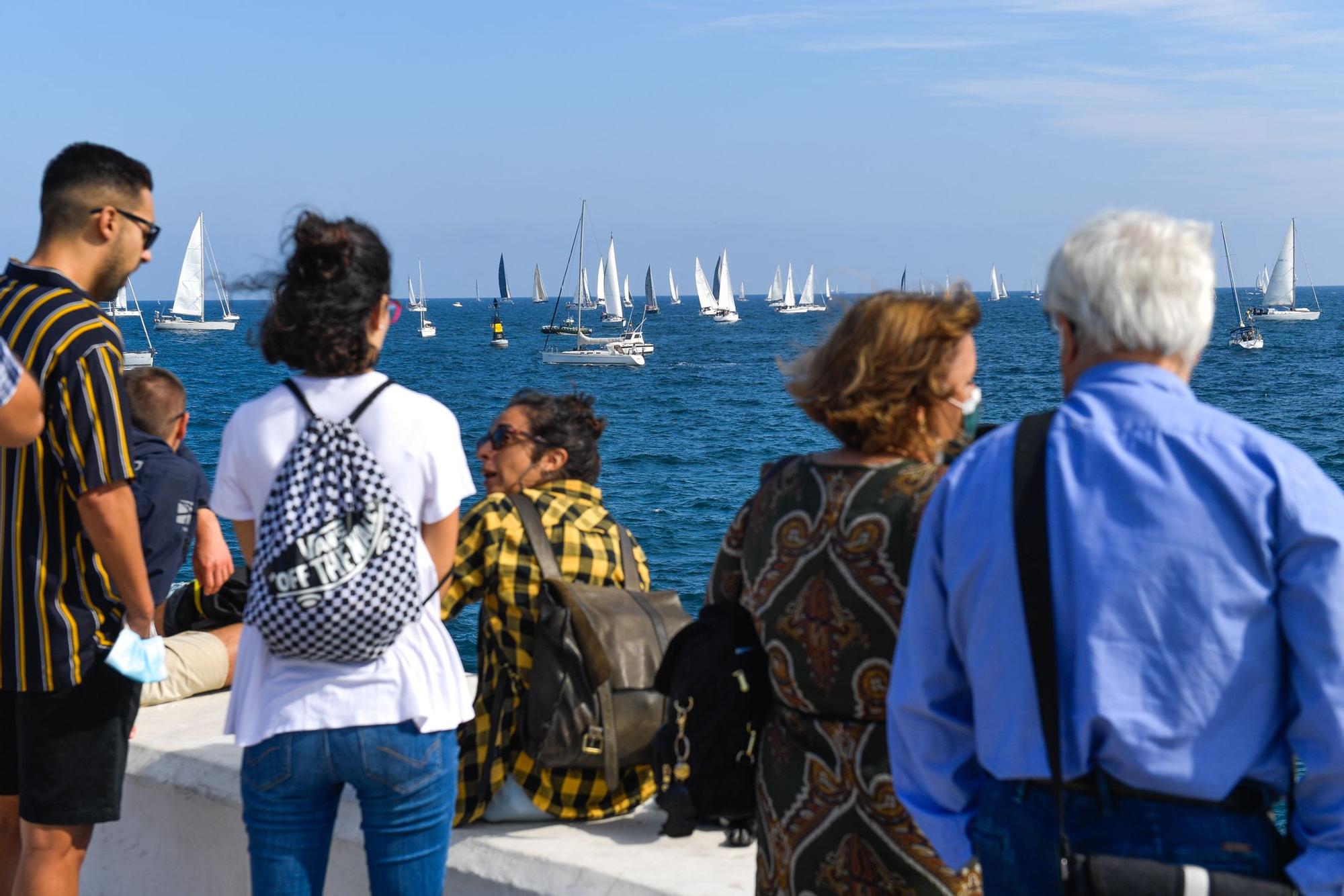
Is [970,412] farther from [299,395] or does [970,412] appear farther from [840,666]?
[299,395]

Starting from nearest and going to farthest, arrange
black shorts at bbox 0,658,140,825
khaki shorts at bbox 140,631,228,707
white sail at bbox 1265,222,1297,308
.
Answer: black shorts at bbox 0,658,140,825 → khaki shorts at bbox 140,631,228,707 → white sail at bbox 1265,222,1297,308

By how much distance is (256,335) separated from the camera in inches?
89.0

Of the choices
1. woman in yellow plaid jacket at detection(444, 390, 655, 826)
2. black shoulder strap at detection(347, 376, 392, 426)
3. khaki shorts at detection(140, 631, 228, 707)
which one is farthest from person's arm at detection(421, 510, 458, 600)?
khaki shorts at detection(140, 631, 228, 707)

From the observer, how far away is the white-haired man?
153 centimetres

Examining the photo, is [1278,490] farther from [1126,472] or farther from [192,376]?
[192,376]

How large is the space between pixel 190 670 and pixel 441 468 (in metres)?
2.37

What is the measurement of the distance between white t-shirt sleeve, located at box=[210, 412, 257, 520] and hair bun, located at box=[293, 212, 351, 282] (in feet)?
0.85

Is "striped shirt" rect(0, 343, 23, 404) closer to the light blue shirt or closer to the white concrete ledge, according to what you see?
Result: the white concrete ledge

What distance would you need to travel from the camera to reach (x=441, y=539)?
2.25 metres

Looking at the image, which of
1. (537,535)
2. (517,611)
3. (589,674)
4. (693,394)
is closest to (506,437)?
(537,535)

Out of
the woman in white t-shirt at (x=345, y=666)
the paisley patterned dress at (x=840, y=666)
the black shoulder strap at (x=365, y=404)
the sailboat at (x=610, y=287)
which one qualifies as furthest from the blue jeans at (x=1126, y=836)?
the sailboat at (x=610, y=287)

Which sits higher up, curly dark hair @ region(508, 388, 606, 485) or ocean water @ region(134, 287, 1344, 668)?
curly dark hair @ region(508, 388, 606, 485)

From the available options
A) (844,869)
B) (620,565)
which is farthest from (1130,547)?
(620,565)

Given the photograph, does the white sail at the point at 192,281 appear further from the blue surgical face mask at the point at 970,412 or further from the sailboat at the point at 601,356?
the blue surgical face mask at the point at 970,412
